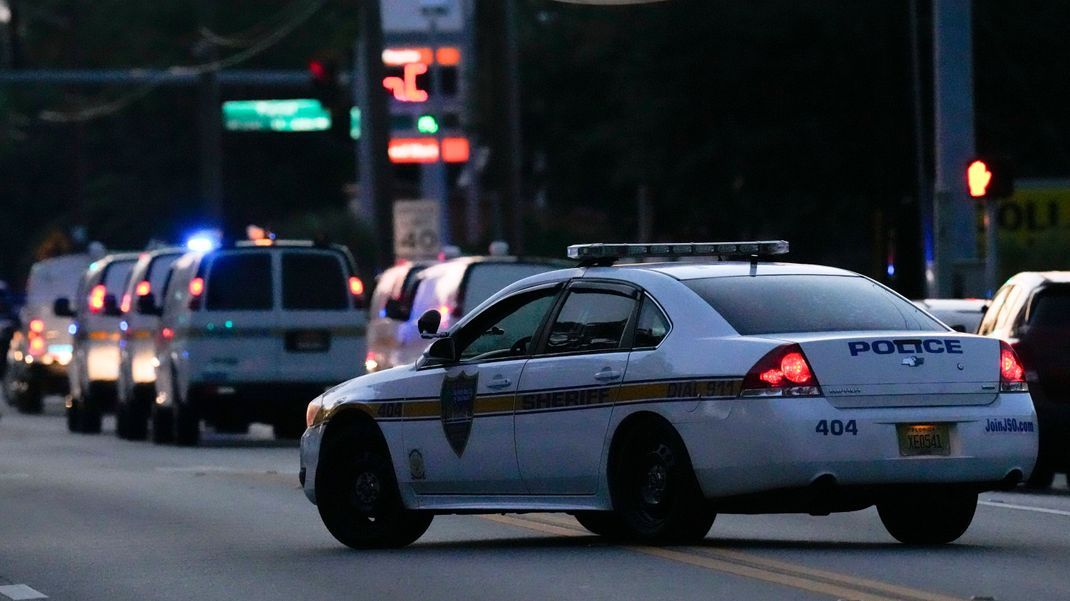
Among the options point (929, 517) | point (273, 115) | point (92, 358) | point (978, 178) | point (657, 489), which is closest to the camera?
point (657, 489)

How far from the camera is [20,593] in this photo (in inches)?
480

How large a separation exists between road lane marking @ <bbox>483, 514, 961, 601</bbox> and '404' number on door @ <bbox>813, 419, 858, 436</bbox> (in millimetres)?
637

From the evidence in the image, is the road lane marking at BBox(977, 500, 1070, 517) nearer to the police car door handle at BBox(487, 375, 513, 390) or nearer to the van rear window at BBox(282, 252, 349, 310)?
the police car door handle at BBox(487, 375, 513, 390)

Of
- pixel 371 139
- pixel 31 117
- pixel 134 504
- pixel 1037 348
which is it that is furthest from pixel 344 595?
pixel 31 117

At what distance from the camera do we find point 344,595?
1162 centimetres

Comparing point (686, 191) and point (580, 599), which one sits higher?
point (686, 191)

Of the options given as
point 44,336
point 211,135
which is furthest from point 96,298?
point 211,135

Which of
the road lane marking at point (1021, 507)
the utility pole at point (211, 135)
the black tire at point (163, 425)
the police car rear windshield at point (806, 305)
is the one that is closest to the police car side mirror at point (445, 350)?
the police car rear windshield at point (806, 305)

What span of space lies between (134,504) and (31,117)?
91924 mm

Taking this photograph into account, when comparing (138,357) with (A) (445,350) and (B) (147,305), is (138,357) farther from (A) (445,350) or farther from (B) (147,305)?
(A) (445,350)

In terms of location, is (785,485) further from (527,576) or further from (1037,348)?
(1037,348)

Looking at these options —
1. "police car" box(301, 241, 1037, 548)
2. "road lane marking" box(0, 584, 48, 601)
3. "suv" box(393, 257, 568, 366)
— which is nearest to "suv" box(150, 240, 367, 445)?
"suv" box(393, 257, 568, 366)

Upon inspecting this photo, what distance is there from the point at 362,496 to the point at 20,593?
2487mm

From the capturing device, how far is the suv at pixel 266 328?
26.8 meters
